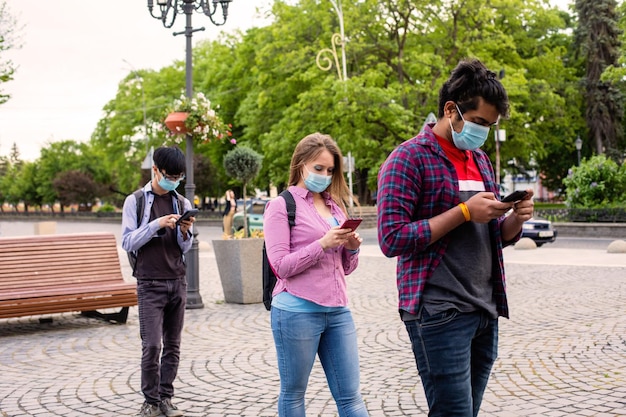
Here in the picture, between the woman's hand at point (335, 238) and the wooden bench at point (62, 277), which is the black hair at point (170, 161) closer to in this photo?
the woman's hand at point (335, 238)

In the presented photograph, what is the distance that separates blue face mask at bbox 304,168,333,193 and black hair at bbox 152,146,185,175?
165 cm

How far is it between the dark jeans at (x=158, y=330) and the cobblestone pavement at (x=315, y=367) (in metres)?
0.29

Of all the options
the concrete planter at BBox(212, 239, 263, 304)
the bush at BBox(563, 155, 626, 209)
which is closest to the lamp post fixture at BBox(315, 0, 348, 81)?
the bush at BBox(563, 155, 626, 209)

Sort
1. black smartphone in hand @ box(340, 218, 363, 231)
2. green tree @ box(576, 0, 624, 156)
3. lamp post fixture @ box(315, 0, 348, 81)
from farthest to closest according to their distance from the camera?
green tree @ box(576, 0, 624, 156), lamp post fixture @ box(315, 0, 348, 81), black smartphone in hand @ box(340, 218, 363, 231)

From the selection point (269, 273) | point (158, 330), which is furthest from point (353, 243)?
point (158, 330)

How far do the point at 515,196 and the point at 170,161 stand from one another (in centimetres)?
290

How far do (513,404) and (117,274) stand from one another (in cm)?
595

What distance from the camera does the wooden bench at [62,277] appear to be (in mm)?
8703

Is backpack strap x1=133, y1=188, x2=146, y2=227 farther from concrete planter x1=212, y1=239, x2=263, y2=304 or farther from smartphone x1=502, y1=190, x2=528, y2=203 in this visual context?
concrete planter x1=212, y1=239, x2=263, y2=304

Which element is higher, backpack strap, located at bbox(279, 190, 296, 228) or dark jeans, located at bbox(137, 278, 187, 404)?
backpack strap, located at bbox(279, 190, 296, 228)

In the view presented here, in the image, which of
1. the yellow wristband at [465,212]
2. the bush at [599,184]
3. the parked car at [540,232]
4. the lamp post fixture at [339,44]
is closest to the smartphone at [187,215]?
the yellow wristband at [465,212]

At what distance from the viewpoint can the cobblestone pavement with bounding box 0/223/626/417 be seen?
534cm

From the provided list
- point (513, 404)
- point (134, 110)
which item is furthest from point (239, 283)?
point (134, 110)

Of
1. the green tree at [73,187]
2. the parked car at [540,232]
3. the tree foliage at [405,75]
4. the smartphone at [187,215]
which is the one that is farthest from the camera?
the green tree at [73,187]
